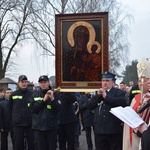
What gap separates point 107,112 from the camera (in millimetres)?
6328

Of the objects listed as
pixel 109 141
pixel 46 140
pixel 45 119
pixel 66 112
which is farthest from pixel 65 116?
pixel 109 141

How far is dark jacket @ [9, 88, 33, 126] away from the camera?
809cm

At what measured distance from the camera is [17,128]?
812cm

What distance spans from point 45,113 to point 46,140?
0.57 meters

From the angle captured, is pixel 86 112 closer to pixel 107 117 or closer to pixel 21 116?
pixel 21 116

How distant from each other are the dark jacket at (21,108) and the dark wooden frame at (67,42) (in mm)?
1628

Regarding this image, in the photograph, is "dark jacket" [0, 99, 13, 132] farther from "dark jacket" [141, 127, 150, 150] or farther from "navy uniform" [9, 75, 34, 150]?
"dark jacket" [141, 127, 150, 150]

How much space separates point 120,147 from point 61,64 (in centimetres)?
193

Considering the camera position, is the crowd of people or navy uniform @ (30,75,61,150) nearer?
the crowd of people

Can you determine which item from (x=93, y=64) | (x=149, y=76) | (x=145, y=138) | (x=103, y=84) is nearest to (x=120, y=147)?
(x=103, y=84)

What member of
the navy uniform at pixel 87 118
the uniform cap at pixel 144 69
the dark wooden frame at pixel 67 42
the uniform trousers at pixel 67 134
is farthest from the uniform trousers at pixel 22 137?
the uniform cap at pixel 144 69

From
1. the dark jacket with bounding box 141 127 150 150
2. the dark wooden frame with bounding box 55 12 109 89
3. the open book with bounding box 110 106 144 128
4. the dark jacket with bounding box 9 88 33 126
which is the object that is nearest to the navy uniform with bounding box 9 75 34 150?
the dark jacket with bounding box 9 88 33 126

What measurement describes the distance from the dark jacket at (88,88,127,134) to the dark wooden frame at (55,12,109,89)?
1.41 feet

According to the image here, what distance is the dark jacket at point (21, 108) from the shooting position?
26.6 feet
